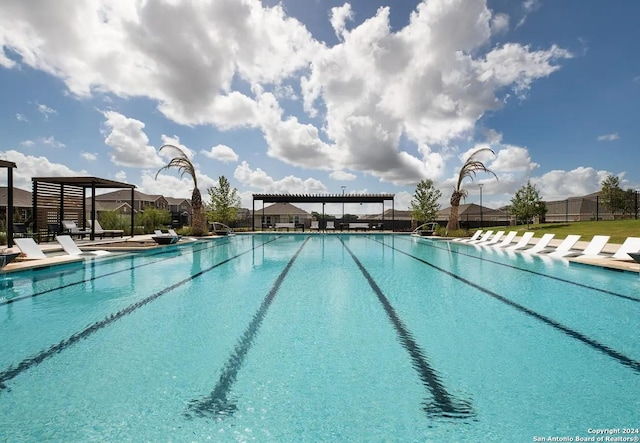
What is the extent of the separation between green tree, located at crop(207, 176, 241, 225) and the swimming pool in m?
18.8

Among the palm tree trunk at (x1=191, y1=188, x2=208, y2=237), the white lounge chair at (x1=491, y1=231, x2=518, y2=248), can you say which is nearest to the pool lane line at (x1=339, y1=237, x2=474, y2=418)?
the white lounge chair at (x1=491, y1=231, x2=518, y2=248)

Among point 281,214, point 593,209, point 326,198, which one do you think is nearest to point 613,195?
point 593,209

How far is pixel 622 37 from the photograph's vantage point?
12.5m

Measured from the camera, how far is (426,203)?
27.5 meters

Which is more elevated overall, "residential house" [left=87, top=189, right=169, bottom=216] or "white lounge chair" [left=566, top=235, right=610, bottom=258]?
"residential house" [left=87, top=189, right=169, bottom=216]

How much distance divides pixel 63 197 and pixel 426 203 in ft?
83.4

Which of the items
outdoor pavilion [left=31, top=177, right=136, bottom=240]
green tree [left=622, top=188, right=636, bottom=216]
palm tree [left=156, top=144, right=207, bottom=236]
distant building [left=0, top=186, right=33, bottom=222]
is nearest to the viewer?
outdoor pavilion [left=31, top=177, right=136, bottom=240]

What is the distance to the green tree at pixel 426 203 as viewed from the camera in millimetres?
27375

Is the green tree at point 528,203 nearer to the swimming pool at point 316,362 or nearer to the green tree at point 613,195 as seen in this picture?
the green tree at point 613,195

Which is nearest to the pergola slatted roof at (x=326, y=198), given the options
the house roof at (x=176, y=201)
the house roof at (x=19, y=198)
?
the house roof at (x=19, y=198)

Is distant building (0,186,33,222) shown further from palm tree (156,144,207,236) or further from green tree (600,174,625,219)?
green tree (600,174,625,219)

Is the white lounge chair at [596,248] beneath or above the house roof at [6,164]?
beneath

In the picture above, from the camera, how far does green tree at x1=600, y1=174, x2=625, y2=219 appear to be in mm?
30208

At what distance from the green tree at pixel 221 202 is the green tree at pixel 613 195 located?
35.6 meters
